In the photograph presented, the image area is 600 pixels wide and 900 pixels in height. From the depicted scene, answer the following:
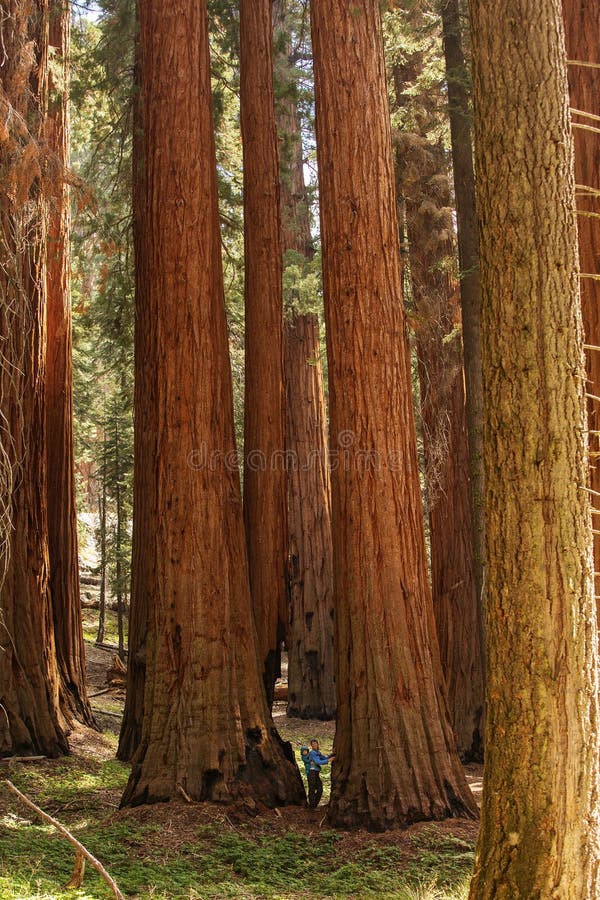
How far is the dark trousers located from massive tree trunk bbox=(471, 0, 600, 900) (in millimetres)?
3921

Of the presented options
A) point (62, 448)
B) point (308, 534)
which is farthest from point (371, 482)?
point (308, 534)

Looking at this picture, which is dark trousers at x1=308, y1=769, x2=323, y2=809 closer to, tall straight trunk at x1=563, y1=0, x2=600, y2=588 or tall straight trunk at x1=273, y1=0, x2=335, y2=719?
tall straight trunk at x1=563, y1=0, x2=600, y2=588

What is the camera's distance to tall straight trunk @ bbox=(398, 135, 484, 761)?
12.5 metres

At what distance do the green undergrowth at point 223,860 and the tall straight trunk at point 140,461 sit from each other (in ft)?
6.41

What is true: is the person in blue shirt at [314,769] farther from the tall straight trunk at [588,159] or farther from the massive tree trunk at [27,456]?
the massive tree trunk at [27,456]

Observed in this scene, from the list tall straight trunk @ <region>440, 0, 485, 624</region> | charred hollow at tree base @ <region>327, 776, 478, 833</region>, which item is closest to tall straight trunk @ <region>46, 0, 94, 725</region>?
tall straight trunk @ <region>440, 0, 485, 624</region>

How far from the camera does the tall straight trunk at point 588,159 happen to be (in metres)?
6.96

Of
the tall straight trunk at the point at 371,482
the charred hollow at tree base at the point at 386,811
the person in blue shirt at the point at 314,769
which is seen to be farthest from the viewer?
the person in blue shirt at the point at 314,769

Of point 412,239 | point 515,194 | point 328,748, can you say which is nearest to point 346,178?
point 515,194

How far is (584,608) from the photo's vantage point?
4242mm

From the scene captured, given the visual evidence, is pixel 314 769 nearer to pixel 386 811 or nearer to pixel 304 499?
pixel 386 811

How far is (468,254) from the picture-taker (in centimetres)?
1100

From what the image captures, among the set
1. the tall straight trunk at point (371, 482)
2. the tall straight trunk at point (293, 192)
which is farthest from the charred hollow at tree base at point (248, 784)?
the tall straight trunk at point (293, 192)

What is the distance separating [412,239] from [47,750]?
337 inches
